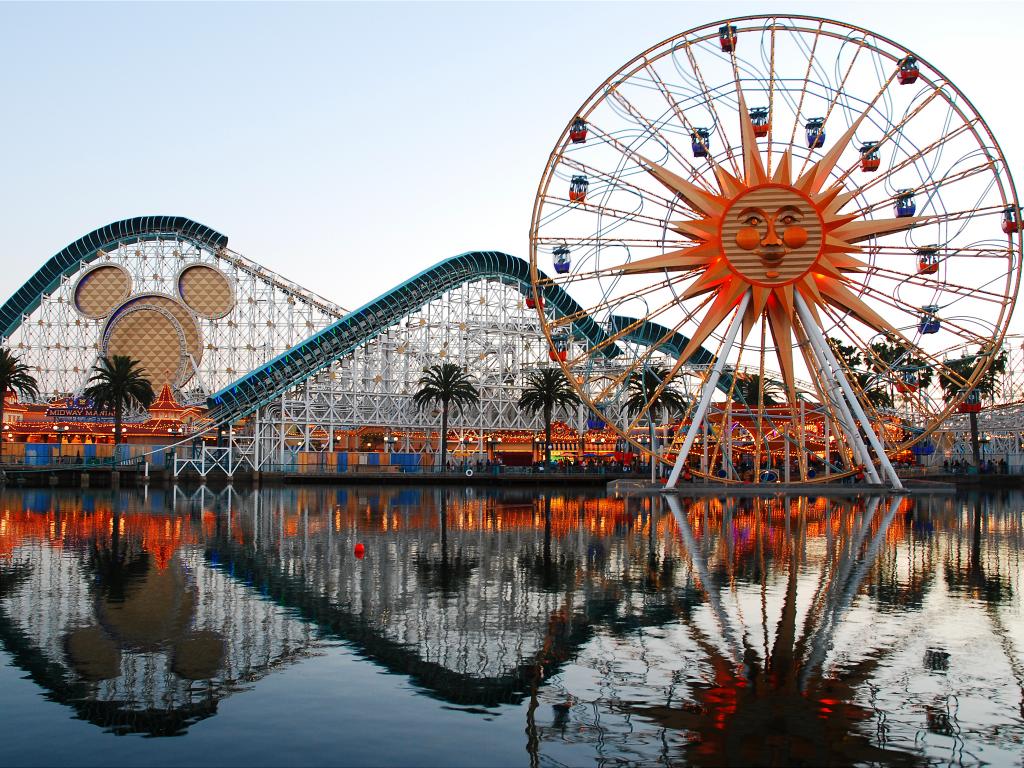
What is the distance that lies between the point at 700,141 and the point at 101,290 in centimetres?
5851

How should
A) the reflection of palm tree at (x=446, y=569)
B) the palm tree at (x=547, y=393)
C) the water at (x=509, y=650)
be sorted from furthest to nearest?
1. the palm tree at (x=547, y=393)
2. the reflection of palm tree at (x=446, y=569)
3. the water at (x=509, y=650)

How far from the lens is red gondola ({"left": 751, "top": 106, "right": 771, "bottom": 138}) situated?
41.2 m

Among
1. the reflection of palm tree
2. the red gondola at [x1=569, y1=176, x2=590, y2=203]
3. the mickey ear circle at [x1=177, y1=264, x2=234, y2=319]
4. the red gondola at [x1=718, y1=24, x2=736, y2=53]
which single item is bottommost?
the reflection of palm tree

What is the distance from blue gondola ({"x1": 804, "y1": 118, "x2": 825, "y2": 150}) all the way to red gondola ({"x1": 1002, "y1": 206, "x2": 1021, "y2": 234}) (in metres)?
7.35

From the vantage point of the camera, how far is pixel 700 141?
1652 inches

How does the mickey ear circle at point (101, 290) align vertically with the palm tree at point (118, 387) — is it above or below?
above

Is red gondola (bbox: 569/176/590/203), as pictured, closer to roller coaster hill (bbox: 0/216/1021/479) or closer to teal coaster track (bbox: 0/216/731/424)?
teal coaster track (bbox: 0/216/731/424)

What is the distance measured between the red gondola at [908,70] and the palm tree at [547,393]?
39343 millimetres

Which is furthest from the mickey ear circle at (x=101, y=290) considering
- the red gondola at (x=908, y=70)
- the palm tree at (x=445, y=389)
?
the red gondola at (x=908, y=70)

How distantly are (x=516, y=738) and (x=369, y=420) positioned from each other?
66355 mm

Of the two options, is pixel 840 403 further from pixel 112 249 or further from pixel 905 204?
pixel 112 249

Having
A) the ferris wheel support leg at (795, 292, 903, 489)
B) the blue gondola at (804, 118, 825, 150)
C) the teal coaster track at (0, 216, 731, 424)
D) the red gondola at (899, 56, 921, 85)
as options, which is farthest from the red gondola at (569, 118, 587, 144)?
the teal coaster track at (0, 216, 731, 424)

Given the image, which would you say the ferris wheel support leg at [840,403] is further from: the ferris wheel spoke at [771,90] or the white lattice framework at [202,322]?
the white lattice framework at [202,322]

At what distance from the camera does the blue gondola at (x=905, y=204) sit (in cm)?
3938
